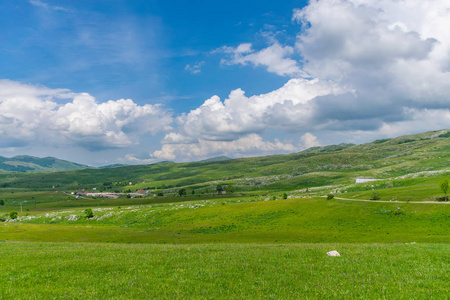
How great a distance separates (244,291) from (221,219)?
89157 mm

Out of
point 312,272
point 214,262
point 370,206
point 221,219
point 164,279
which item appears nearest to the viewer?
point 164,279

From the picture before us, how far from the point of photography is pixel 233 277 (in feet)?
52.5

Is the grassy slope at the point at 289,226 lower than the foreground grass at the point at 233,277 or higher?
lower

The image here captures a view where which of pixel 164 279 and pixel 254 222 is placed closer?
pixel 164 279

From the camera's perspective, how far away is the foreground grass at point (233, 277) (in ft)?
42.8

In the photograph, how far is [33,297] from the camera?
41.7 ft

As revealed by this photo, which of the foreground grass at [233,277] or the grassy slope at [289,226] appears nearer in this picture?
the foreground grass at [233,277]

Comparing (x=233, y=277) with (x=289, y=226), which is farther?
(x=289, y=226)

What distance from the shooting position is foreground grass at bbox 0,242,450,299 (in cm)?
1305

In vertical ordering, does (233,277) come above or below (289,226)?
above

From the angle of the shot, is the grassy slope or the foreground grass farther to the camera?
the grassy slope

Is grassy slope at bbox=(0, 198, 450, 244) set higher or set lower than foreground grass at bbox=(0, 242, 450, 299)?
lower

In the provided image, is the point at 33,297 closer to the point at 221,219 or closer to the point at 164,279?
the point at 164,279

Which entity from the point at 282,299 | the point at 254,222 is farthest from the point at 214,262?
the point at 254,222
